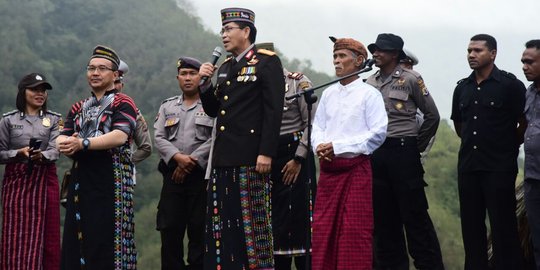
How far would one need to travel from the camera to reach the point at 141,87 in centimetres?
5778

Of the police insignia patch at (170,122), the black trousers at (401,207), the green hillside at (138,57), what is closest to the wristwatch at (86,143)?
the police insignia patch at (170,122)

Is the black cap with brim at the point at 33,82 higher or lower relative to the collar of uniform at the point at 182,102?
higher

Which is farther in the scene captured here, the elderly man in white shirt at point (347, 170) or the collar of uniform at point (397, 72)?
the collar of uniform at point (397, 72)

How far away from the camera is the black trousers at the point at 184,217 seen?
26.7ft

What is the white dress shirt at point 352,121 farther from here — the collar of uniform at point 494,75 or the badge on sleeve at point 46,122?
the badge on sleeve at point 46,122

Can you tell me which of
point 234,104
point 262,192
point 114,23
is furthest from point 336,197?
point 114,23

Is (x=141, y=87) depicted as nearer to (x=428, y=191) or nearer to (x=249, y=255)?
(x=428, y=191)

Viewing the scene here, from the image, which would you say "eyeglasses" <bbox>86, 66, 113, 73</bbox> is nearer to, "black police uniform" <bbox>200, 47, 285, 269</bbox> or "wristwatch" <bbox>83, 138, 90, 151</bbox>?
"wristwatch" <bbox>83, 138, 90, 151</bbox>

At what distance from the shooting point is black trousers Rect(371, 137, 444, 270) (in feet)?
26.4

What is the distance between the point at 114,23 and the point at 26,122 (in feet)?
242

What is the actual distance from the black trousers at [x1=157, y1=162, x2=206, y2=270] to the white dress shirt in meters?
1.50

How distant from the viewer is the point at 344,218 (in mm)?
6793

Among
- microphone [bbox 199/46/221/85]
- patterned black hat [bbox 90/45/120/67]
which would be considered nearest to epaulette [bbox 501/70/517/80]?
microphone [bbox 199/46/221/85]

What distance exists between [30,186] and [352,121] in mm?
3339
